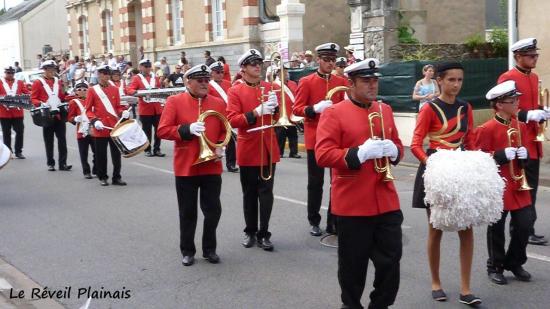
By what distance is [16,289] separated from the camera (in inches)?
272

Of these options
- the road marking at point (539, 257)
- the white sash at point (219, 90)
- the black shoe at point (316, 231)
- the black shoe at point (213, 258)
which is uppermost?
the white sash at point (219, 90)

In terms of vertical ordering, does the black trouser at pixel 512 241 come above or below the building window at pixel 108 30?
below

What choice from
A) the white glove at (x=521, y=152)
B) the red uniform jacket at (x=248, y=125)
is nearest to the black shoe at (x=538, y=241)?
the white glove at (x=521, y=152)

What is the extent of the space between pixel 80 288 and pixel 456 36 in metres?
22.4

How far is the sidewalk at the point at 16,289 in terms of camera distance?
642cm

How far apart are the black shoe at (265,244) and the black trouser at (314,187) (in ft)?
2.41

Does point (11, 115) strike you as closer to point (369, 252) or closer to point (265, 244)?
point (265, 244)

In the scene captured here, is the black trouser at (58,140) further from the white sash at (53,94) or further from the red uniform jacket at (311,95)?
the red uniform jacket at (311,95)

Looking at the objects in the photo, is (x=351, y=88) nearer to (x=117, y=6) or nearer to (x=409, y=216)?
(x=409, y=216)

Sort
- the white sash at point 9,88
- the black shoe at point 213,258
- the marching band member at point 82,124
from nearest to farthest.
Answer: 1. the black shoe at point 213,258
2. the marching band member at point 82,124
3. the white sash at point 9,88

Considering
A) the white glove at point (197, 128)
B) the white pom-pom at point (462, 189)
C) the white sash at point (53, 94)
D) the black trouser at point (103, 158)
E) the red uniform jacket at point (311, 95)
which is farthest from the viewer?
the white sash at point (53, 94)

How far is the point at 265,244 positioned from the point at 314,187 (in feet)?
2.97

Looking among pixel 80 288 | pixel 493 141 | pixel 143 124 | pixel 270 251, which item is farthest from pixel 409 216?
pixel 143 124

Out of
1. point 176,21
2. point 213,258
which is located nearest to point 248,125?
point 213,258
